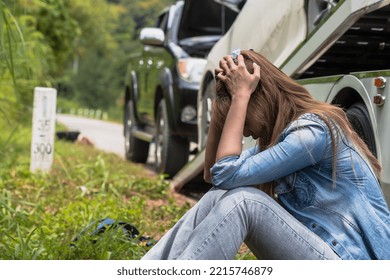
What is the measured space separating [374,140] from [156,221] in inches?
93.6

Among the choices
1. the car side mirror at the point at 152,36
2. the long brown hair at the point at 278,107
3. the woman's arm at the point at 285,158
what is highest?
the long brown hair at the point at 278,107

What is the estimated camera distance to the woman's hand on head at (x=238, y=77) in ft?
12.9

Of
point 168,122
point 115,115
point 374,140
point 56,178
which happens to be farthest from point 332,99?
point 115,115

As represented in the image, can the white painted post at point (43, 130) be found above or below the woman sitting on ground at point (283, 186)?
below

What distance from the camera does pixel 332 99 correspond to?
561 centimetres

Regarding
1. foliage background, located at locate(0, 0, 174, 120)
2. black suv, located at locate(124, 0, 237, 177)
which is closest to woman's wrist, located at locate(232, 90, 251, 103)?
foliage background, located at locate(0, 0, 174, 120)

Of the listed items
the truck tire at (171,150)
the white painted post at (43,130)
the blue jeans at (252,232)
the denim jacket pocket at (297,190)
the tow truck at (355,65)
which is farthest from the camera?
the truck tire at (171,150)

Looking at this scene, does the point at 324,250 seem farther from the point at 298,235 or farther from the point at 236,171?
the point at 236,171

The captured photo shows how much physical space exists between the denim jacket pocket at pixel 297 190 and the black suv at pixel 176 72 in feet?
20.9

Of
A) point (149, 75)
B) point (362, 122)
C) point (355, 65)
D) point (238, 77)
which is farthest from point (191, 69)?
point (238, 77)

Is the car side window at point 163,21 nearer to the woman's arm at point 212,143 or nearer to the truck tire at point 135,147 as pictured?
the truck tire at point 135,147

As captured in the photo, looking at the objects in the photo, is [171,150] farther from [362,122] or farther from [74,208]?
[362,122]

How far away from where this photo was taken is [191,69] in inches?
411

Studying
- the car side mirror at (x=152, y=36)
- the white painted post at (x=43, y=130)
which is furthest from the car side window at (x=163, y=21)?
the white painted post at (x=43, y=130)
